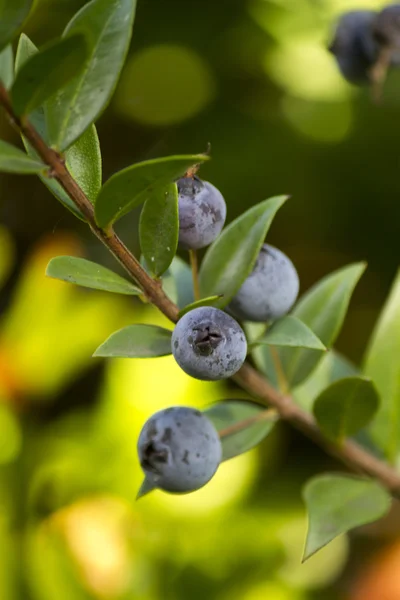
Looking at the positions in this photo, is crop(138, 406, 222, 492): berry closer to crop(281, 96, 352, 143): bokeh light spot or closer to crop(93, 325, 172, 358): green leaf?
crop(93, 325, 172, 358): green leaf

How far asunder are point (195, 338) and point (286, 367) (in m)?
0.29

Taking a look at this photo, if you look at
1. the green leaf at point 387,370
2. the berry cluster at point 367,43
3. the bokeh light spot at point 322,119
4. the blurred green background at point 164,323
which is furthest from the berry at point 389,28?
the bokeh light spot at point 322,119

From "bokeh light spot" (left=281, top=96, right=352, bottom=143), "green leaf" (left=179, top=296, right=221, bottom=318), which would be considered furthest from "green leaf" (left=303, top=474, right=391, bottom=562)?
"bokeh light spot" (left=281, top=96, right=352, bottom=143)

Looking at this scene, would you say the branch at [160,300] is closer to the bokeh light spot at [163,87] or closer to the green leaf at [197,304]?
the green leaf at [197,304]

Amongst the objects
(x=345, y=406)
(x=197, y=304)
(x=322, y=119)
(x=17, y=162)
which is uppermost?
(x=17, y=162)

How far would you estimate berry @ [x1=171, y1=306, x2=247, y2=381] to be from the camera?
0.44 meters

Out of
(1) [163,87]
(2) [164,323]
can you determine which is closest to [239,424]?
(2) [164,323]

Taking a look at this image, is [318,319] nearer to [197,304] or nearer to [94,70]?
[197,304]

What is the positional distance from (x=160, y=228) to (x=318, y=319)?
26cm

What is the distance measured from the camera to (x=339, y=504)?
→ 2.13 ft

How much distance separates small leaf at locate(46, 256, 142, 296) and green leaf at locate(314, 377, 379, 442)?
8.6 inches

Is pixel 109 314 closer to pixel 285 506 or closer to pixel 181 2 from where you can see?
pixel 285 506

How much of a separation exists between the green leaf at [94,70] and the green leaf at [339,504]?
370 mm

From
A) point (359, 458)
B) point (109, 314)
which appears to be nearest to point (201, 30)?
point (109, 314)
